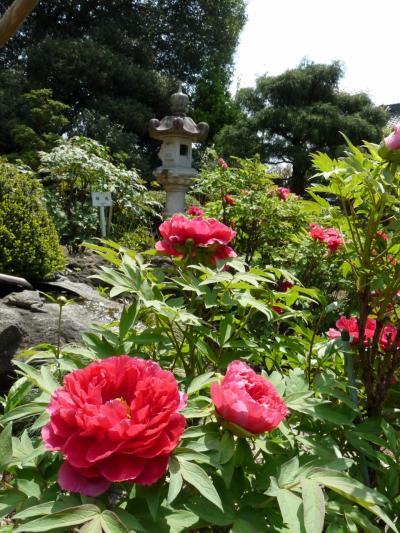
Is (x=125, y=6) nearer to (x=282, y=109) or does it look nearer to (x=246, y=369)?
(x=282, y=109)

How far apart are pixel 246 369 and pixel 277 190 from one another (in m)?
3.61

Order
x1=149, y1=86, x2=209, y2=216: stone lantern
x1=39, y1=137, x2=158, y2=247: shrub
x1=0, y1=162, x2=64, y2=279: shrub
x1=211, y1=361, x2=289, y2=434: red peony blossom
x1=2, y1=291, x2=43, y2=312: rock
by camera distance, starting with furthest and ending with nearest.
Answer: x1=149, y1=86, x2=209, y2=216: stone lantern, x1=39, y1=137, x2=158, y2=247: shrub, x1=0, y1=162, x2=64, y2=279: shrub, x1=2, y1=291, x2=43, y2=312: rock, x1=211, y1=361, x2=289, y2=434: red peony blossom

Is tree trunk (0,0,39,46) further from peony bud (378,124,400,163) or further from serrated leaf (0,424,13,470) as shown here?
serrated leaf (0,424,13,470)

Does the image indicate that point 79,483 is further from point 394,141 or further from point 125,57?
point 125,57

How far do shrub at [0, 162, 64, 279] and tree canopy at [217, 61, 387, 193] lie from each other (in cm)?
1205

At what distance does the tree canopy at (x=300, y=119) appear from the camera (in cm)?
1584

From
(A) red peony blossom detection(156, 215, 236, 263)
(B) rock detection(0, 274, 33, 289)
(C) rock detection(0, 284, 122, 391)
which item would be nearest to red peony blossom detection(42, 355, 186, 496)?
(A) red peony blossom detection(156, 215, 236, 263)

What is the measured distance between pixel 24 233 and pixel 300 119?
13.5 meters

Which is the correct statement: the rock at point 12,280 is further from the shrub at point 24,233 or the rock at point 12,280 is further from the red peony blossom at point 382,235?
the red peony blossom at point 382,235

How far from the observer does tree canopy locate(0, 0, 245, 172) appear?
15.0 metres

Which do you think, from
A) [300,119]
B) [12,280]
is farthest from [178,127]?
[300,119]

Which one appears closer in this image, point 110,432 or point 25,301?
point 110,432

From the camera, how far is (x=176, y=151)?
29.3 feet

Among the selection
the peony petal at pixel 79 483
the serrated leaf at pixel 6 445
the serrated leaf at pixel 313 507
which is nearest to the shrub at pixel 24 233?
the serrated leaf at pixel 6 445
